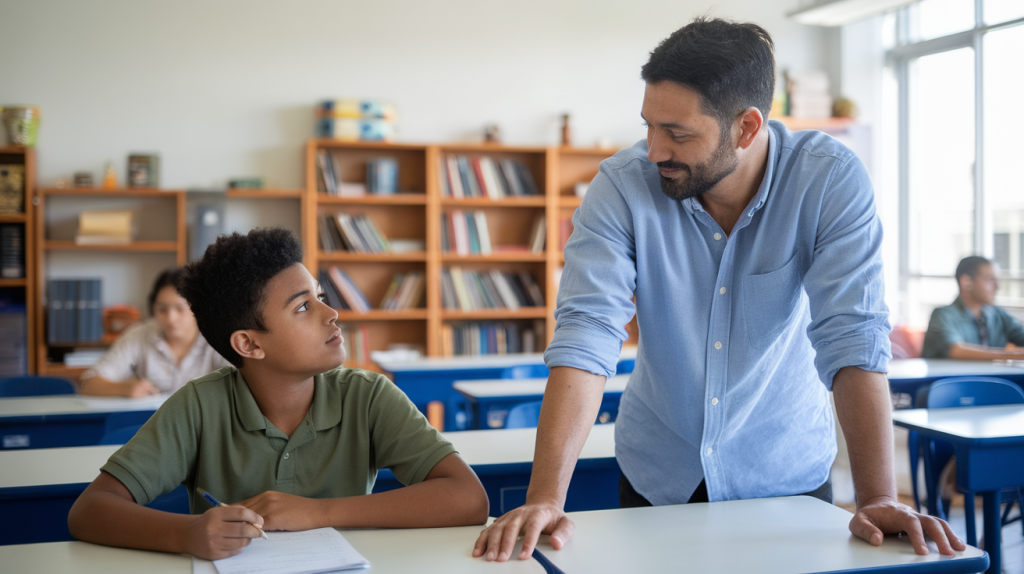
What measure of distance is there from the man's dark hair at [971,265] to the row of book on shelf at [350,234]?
3313mm

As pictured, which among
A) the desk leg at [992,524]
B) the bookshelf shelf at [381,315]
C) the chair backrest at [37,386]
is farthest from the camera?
the bookshelf shelf at [381,315]

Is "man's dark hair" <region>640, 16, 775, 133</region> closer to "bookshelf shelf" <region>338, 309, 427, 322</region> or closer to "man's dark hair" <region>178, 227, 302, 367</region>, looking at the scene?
"man's dark hair" <region>178, 227, 302, 367</region>

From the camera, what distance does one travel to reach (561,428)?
1.26 metres

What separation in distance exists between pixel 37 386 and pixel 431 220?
2449mm

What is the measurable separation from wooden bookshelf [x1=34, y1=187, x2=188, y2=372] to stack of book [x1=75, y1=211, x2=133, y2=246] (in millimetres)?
37

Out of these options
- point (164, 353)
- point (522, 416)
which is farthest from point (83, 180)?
point (522, 416)

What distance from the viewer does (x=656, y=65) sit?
1.31 meters

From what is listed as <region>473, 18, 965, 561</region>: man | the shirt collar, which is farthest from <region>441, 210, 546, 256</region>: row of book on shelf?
the shirt collar

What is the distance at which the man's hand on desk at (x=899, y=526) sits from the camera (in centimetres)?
114

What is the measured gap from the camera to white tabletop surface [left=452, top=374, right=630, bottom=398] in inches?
128

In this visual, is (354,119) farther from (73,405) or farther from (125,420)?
(125,420)

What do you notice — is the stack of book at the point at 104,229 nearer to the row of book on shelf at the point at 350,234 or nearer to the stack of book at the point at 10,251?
the stack of book at the point at 10,251

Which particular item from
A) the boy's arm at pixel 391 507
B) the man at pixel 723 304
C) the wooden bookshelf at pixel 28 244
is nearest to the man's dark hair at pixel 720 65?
the man at pixel 723 304

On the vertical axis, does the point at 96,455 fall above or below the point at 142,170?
below
